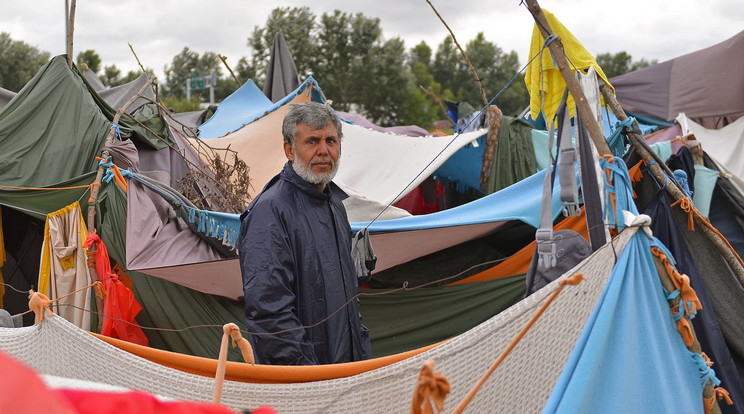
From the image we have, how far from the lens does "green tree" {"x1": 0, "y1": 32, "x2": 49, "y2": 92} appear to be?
28406mm

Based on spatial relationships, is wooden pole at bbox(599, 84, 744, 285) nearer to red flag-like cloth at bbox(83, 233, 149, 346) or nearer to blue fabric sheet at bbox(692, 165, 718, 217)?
blue fabric sheet at bbox(692, 165, 718, 217)

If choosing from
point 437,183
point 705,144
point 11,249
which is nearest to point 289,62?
point 437,183

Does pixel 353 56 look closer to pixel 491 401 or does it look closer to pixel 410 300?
pixel 410 300

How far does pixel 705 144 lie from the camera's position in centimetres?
671

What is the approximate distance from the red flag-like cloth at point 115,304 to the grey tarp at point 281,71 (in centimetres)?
455

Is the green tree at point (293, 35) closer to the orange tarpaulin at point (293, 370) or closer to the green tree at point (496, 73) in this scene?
the green tree at point (496, 73)

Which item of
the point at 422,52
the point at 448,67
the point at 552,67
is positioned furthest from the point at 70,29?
the point at 422,52

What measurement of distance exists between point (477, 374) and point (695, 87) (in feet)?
22.8

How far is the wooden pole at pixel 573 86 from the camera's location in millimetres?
2152

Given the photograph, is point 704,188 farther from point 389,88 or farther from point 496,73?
point 496,73

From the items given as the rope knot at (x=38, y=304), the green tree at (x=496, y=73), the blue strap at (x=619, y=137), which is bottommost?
the rope knot at (x=38, y=304)

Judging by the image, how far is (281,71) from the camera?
332 inches

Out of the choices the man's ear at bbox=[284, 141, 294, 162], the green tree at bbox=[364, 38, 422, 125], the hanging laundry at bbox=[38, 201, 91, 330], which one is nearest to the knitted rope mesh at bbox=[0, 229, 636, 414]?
the man's ear at bbox=[284, 141, 294, 162]

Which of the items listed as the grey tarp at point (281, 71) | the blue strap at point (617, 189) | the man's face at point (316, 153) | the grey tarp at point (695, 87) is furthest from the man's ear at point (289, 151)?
the grey tarp at point (695, 87)
